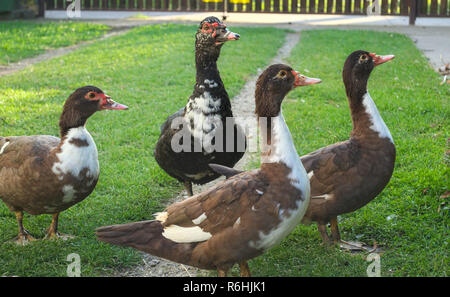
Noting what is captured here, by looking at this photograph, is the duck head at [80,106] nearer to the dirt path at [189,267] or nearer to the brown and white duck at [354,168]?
the dirt path at [189,267]

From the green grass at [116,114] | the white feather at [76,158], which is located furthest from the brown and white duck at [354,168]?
the white feather at [76,158]

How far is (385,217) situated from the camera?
177 inches

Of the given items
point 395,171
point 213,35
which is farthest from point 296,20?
point 213,35

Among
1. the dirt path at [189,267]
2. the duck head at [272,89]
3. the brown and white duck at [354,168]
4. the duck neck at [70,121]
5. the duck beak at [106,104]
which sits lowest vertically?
the dirt path at [189,267]

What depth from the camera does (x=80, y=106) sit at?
4105mm

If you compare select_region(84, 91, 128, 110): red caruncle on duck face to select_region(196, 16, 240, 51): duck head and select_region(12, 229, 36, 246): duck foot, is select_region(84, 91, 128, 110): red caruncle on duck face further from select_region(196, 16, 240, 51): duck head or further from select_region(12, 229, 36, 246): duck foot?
select_region(12, 229, 36, 246): duck foot

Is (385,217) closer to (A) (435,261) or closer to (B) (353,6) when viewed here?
(A) (435,261)

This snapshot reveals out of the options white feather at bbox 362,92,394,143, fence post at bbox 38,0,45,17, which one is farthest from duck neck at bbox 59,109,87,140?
fence post at bbox 38,0,45,17

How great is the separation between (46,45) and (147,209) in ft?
26.9

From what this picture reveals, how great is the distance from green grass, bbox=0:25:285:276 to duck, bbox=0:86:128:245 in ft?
1.07

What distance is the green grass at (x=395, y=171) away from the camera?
12.7 feet

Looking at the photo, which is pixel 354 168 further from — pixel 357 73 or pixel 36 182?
pixel 36 182

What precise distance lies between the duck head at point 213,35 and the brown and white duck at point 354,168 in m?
1.06
